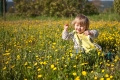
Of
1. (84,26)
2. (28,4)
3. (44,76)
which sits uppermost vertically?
(84,26)

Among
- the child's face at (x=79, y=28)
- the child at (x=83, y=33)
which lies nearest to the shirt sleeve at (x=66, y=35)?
the child at (x=83, y=33)

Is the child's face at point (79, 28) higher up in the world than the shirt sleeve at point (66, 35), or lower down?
higher up

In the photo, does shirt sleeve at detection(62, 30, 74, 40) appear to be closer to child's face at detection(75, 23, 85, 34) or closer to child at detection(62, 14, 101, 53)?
child at detection(62, 14, 101, 53)

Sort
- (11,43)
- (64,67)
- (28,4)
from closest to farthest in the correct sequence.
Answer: (64,67), (11,43), (28,4)

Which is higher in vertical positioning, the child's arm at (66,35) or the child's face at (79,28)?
the child's face at (79,28)

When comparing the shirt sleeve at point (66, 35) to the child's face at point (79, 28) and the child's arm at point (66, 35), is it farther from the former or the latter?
the child's face at point (79, 28)

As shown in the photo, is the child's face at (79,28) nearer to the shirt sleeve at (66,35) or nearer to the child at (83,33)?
the child at (83,33)

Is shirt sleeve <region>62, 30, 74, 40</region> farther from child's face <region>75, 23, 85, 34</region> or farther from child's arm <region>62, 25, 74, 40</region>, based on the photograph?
child's face <region>75, 23, 85, 34</region>

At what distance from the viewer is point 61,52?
161 inches

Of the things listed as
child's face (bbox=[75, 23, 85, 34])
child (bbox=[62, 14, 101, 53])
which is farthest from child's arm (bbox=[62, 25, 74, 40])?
child's face (bbox=[75, 23, 85, 34])

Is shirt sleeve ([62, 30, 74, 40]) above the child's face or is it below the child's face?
below

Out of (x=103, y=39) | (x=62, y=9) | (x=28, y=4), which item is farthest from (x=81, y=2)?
(x=103, y=39)

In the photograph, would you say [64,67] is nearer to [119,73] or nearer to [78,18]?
[119,73]

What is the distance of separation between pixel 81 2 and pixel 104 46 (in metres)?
14.2
